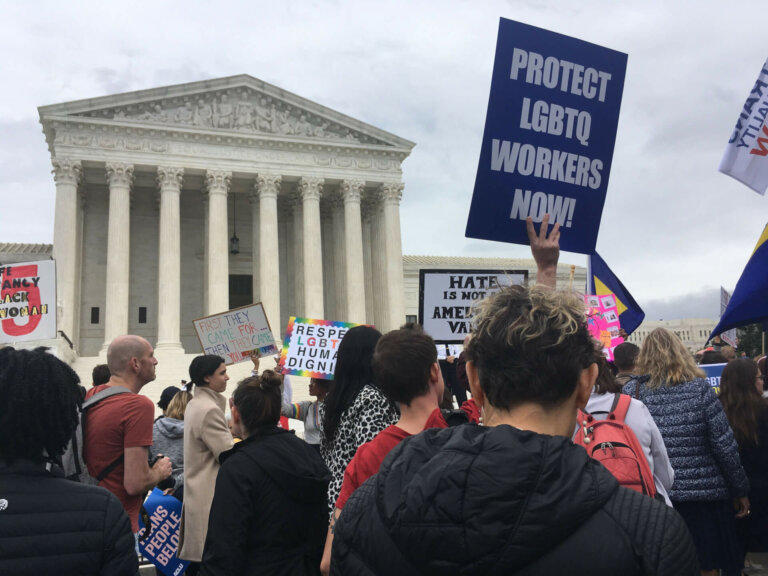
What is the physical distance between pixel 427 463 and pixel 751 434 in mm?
5129

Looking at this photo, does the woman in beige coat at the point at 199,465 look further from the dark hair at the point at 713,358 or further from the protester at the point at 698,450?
the dark hair at the point at 713,358

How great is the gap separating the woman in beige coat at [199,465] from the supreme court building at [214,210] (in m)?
27.3

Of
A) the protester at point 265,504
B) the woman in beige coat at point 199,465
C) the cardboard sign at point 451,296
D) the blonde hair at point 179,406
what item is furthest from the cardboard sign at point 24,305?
the protester at point 265,504

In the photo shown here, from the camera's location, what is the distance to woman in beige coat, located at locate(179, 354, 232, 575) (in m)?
5.03

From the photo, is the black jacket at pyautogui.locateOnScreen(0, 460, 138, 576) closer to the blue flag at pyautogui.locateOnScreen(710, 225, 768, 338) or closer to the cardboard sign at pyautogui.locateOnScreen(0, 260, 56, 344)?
the blue flag at pyautogui.locateOnScreen(710, 225, 768, 338)

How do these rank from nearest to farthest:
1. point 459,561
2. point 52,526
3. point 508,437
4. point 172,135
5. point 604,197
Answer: point 459,561
point 508,437
point 52,526
point 604,197
point 172,135

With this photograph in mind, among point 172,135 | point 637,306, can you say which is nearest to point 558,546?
point 637,306

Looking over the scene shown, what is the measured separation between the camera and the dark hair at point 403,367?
3.40 metres

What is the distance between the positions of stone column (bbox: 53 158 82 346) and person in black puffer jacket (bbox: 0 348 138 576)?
30.5 meters

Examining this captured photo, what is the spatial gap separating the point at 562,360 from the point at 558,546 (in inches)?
20.6

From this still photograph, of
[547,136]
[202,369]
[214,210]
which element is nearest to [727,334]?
[547,136]

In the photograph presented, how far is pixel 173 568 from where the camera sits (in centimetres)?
554

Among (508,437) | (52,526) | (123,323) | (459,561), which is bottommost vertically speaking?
(123,323)

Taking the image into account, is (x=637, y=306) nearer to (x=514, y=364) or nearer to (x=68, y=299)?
(x=514, y=364)
